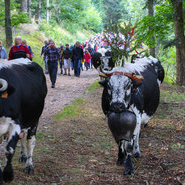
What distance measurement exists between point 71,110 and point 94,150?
149 inches

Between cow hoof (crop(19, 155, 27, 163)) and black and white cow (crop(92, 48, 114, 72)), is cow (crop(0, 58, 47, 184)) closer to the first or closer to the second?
cow hoof (crop(19, 155, 27, 163))

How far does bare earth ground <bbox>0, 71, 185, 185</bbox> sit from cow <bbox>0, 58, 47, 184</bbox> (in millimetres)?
446

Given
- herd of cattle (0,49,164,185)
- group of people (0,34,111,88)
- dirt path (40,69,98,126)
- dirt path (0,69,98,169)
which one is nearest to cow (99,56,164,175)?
herd of cattle (0,49,164,185)

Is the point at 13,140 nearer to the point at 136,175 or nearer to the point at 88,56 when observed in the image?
the point at 136,175

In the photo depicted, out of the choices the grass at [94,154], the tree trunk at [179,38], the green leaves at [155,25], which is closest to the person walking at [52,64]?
the green leaves at [155,25]

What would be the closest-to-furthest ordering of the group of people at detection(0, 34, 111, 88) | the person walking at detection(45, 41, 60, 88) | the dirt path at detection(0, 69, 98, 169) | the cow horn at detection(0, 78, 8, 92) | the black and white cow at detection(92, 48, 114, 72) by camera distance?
the cow horn at detection(0, 78, 8, 92) → the group of people at detection(0, 34, 111, 88) → the dirt path at detection(0, 69, 98, 169) → the black and white cow at detection(92, 48, 114, 72) → the person walking at detection(45, 41, 60, 88)

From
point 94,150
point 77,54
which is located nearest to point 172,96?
point 94,150

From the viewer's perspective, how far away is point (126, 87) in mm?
5375

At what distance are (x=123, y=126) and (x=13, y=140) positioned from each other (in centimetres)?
184

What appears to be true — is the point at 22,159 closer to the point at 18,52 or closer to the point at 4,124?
the point at 4,124

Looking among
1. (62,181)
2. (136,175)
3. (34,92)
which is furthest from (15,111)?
(136,175)

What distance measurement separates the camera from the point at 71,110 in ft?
35.0

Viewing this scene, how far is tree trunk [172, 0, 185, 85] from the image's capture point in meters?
Result: 14.9

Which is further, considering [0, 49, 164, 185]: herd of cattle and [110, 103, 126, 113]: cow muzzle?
[110, 103, 126, 113]: cow muzzle
